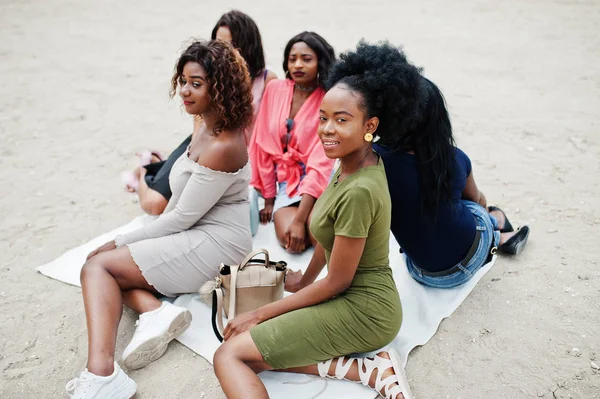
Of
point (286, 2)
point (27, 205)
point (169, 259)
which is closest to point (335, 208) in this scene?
point (169, 259)

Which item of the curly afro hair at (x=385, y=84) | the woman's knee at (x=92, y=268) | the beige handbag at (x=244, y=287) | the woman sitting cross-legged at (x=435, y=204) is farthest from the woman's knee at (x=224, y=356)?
the curly afro hair at (x=385, y=84)

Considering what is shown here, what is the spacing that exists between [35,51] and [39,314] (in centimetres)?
595

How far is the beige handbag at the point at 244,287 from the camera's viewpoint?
2.45 metres

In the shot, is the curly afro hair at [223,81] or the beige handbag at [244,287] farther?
the curly afro hair at [223,81]

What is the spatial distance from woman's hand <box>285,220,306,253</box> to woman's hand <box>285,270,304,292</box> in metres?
0.59

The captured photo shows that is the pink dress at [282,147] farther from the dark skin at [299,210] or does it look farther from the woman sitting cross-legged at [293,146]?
the dark skin at [299,210]

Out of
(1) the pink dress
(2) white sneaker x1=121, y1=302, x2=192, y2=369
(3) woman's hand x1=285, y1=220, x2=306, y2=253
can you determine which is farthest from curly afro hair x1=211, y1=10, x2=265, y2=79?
(2) white sneaker x1=121, y1=302, x2=192, y2=369

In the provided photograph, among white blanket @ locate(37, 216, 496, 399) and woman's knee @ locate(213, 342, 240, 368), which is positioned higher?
woman's knee @ locate(213, 342, 240, 368)

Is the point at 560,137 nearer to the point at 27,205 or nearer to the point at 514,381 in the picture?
the point at 514,381

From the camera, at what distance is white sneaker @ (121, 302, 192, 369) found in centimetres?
255

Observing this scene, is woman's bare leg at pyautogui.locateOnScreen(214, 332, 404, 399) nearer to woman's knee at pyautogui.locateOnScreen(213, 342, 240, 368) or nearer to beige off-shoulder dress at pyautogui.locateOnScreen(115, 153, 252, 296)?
woman's knee at pyautogui.locateOnScreen(213, 342, 240, 368)

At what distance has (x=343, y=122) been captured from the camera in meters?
2.13

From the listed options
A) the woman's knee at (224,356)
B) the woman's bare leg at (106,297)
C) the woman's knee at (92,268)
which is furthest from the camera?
the woman's knee at (92,268)

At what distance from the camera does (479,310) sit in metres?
2.97
